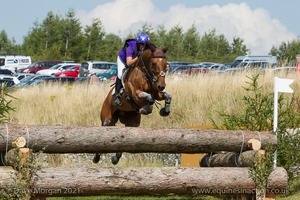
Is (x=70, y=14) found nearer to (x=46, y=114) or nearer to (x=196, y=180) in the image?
(x=46, y=114)

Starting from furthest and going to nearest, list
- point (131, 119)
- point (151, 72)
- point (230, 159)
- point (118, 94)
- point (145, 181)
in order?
point (131, 119) → point (118, 94) → point (151, 72) → point (230, 159) → point (145, 181)

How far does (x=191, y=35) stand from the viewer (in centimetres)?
5247

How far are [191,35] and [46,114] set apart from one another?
3478 centimetres

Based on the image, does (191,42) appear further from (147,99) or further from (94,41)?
(147,99)

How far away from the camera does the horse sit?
10656 mm

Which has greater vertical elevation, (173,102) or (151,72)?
(151,72)

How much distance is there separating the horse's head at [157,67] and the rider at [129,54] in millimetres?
291

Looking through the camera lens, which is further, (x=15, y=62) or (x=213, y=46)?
(x=213, y=46)

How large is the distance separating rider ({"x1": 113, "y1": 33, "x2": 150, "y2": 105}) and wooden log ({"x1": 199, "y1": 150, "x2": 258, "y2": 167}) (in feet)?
6.26

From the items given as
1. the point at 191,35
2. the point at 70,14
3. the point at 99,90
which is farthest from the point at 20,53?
the point at 99,90

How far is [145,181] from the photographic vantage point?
827 cm

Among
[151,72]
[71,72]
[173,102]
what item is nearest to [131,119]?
[151,72]

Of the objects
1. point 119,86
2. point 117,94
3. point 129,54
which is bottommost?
point 117,94

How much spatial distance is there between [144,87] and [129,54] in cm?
75
